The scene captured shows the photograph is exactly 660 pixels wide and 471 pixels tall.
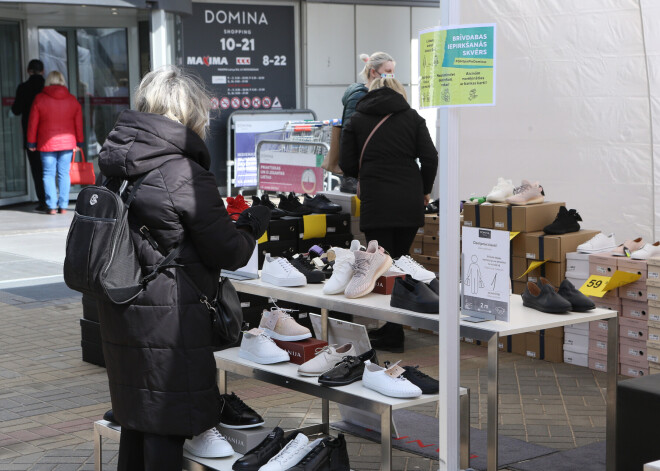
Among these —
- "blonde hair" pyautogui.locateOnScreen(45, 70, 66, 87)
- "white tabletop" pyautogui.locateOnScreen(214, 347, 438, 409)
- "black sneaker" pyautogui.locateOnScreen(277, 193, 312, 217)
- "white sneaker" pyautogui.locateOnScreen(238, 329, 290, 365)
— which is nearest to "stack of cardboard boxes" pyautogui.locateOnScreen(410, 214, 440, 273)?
"black sneaker" pyautogui.locateOnScreen(277, 193, 312, 217)

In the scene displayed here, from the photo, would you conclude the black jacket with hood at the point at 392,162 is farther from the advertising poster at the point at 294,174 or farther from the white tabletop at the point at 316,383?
the advertising poster at the point at 294,174

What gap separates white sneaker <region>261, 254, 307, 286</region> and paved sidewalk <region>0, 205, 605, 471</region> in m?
0.98

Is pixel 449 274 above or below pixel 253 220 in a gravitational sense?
below

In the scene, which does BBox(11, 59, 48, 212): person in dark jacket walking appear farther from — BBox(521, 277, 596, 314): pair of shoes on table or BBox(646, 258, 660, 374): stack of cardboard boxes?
BBox(521, 277, 596, 314): pair of shoes on table

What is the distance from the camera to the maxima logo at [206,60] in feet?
51.6

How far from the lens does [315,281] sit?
4961 mm

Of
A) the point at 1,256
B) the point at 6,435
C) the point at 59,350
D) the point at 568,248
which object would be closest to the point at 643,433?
the point at 568,248

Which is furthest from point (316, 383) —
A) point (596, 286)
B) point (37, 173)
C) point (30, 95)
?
point (37, 173)

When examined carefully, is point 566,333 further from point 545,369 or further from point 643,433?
point 643,433

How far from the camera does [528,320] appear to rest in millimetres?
4180

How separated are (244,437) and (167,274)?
0.94 meters

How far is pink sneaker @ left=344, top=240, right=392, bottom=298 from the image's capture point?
458 centimetres

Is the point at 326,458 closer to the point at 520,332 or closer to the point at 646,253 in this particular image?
the point at 520,332

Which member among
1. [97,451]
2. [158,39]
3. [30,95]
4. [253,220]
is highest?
[158,39]
